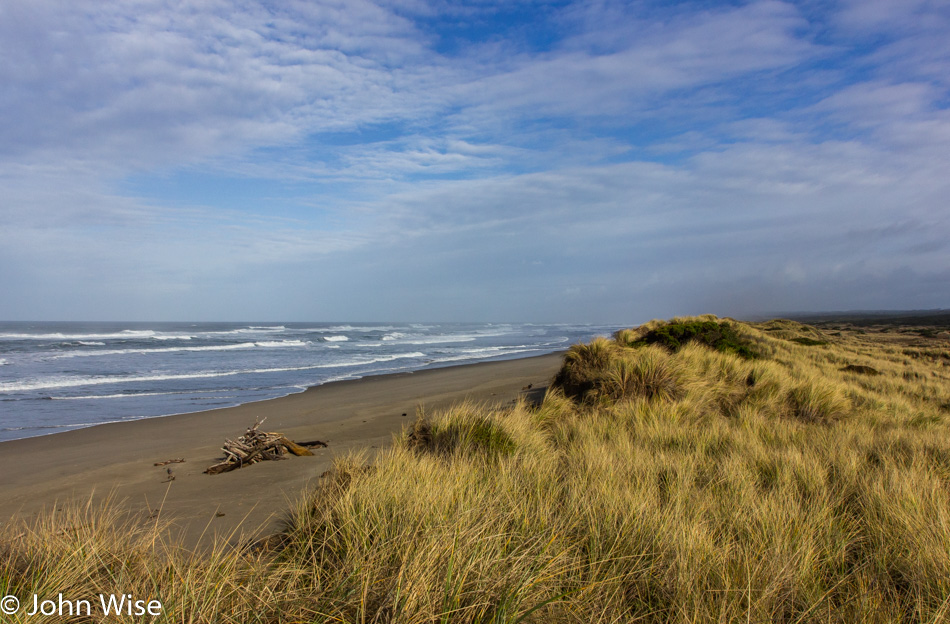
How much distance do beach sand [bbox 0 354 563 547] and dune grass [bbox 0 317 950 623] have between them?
0.72m

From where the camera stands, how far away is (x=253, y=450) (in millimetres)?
6711

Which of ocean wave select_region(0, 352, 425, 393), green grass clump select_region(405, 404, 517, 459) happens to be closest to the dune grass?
green grass clump select_region(405, 404, 517, 459)

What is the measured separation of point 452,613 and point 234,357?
2866 centimetres

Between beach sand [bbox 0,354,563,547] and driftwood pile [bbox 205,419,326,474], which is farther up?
driftwood pile [bbox 205,419,326,474]

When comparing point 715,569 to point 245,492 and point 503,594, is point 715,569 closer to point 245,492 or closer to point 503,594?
point 503,594

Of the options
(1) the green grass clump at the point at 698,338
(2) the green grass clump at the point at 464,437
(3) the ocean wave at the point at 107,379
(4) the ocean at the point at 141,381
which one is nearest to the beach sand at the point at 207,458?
(2) the green grass clump at the point at 464,437

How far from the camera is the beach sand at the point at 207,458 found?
4.80 m

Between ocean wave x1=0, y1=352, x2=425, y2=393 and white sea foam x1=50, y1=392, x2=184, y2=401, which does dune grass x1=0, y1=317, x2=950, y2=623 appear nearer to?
white sea foam x1=50, y1=392, x2=184, y2=401

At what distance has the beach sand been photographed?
480cm

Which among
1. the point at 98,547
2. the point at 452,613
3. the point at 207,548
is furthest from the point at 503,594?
the point at 207,548

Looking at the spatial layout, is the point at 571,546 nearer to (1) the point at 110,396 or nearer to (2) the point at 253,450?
(2) the point at 253,450

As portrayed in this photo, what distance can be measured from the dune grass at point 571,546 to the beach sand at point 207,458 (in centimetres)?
72

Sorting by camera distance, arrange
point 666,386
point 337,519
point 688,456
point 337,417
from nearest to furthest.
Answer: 1. point 337,519
2. point 688,456
3. point 666,386
4. point 337,417

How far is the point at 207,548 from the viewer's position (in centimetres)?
364
